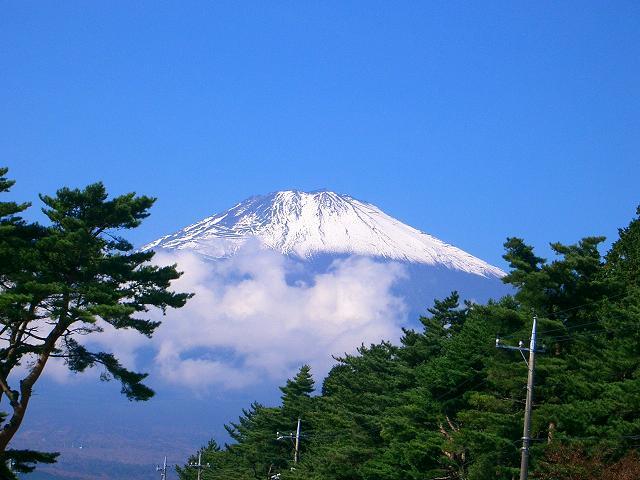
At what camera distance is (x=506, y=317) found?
42.1 metres

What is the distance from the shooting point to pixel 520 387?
40.2m

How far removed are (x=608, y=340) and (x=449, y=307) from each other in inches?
749

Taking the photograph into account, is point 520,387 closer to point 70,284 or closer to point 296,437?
point 70,284

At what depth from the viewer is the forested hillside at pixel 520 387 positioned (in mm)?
36062

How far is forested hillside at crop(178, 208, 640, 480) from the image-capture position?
3606 cm

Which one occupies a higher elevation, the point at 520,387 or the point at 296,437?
the point at 520,387

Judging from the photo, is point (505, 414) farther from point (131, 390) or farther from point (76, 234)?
point (76, 234)

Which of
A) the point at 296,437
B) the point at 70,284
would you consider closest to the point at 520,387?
the point at 70,284

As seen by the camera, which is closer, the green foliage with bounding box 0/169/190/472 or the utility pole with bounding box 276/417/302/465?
the green foliage with bounding box 0/169/190/472

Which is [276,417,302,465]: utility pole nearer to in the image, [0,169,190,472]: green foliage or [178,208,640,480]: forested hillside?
[178,208,640,480]: forested hillside

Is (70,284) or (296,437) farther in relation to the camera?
(296,437)

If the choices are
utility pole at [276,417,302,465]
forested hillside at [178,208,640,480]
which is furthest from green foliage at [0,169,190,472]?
utility pole at [276,417,302,465]

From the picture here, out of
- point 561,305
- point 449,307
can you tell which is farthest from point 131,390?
point 449,307

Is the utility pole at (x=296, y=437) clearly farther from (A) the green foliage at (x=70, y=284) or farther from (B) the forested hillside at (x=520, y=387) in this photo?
(A) the green foliage at (x=70, y=284)
